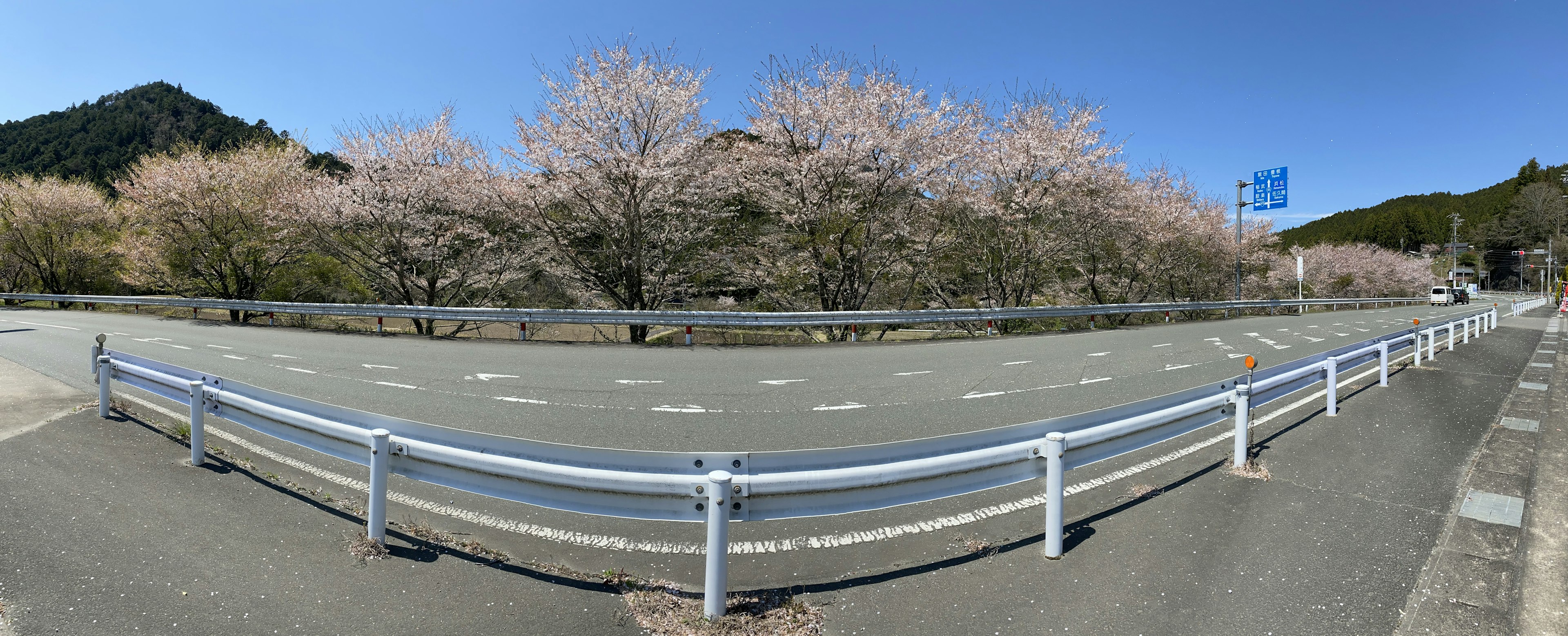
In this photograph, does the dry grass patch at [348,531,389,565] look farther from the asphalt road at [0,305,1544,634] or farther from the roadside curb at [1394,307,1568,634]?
the roadside curb at [1394,307,1568,634]

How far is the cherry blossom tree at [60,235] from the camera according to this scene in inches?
1355

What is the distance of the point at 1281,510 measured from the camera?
4.37m

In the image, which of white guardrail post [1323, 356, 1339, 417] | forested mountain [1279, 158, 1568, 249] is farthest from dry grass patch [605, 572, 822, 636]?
forested mountain [1279, 158, 1568, 249]

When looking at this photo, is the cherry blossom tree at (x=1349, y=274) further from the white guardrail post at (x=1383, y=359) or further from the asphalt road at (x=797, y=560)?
the asphalt road at (x=797, y=560)

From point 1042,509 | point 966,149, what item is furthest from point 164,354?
point 966,149

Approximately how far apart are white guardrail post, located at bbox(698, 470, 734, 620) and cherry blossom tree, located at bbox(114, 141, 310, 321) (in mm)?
28329

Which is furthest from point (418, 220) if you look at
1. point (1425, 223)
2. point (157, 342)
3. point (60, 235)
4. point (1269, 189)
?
point (1425, 223)

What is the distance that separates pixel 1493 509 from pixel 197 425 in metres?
9.69

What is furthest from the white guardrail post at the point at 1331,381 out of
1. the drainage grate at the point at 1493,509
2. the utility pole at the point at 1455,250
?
the utility pole at the point at 1455,250

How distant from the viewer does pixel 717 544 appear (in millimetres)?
2746

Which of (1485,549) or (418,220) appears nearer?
(1485,549)

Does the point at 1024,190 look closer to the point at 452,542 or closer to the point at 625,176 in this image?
the point at 625,176

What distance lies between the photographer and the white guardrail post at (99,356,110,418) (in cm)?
652

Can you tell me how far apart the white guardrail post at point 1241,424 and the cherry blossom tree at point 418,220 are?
21.3 m
